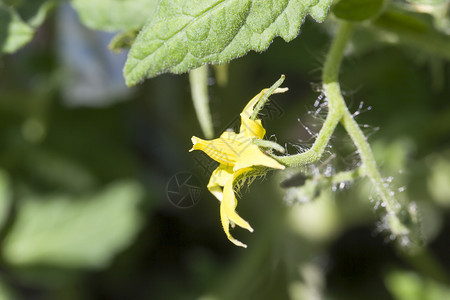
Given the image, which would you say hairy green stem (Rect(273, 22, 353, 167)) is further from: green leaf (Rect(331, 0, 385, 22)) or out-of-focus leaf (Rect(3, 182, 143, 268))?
out-of-focus leaf (Rect(3, 182, 143, 268))

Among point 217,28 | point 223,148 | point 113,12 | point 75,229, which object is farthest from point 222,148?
point 75,229

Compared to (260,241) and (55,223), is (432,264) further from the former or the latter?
(55,223)

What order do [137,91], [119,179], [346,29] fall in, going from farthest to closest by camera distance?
[137,91] → [119,179] → [346,29]

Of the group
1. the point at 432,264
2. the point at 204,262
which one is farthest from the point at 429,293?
the point at 204,262

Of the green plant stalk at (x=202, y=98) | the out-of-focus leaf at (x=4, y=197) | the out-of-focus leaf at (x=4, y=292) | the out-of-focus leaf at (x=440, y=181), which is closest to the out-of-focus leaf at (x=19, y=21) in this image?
the green plant stalk at (x=202, y=98)

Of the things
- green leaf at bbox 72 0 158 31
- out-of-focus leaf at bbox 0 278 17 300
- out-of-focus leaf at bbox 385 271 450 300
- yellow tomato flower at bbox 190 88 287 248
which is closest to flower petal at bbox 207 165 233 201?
yellow tomato flower at bbox 190 88 287 248
